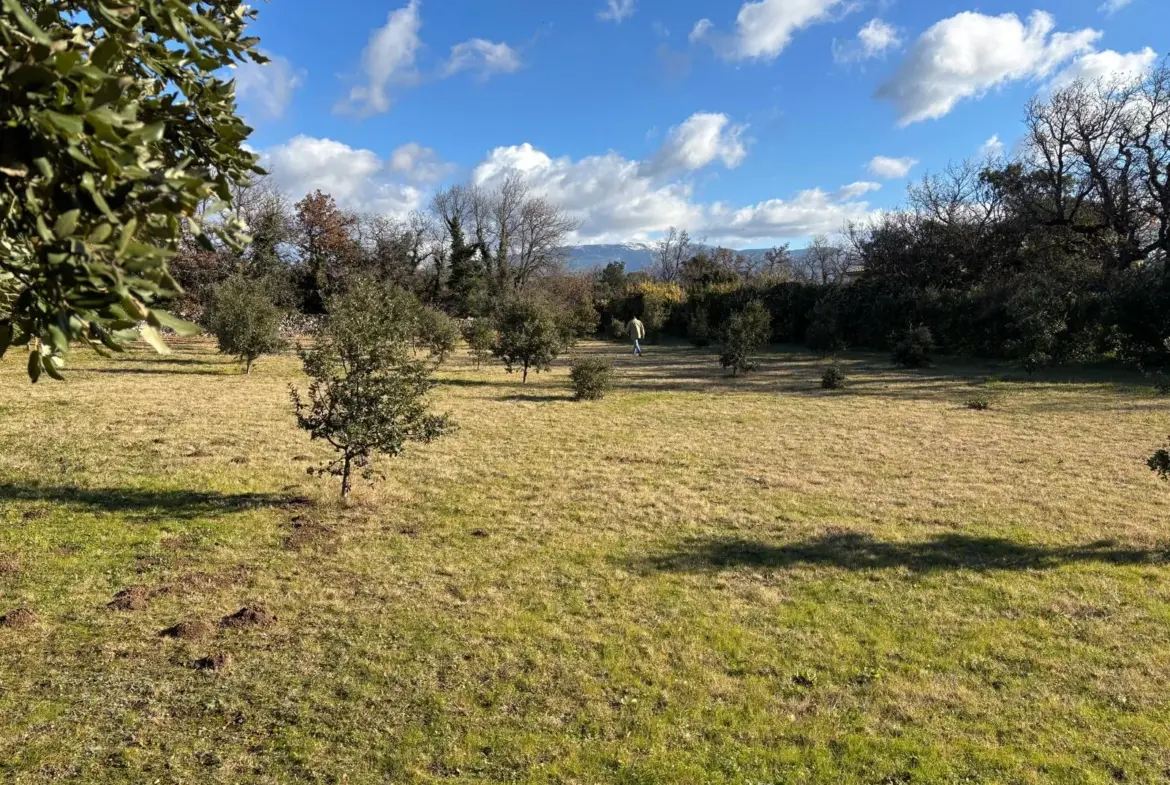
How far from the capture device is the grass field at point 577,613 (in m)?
3.63

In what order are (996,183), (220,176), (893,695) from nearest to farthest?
(220,176), (893,695), (996,183)

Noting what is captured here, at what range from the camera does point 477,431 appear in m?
12.7

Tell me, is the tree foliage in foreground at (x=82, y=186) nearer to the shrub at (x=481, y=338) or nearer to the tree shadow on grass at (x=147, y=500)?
the tree shadow on grass at (x=147, y=500)

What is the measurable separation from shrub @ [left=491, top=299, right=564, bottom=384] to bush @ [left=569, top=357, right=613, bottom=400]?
2.36 meters

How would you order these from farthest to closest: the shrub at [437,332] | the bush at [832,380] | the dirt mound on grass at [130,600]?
the shrub at [437,332] < the bush at [832,380] < the dirt mound on grass at [130,600]

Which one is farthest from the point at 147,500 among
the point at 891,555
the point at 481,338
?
the point at 481,338

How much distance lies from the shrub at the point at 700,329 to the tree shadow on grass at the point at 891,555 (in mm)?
28546

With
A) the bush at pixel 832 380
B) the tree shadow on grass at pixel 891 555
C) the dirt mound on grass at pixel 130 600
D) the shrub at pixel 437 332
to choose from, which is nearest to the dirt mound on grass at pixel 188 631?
the dirt mound on grass at pixel 130 600

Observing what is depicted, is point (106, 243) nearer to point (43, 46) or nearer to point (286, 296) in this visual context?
point (43, 46)

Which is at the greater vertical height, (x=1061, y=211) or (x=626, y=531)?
(x=1061, y=211)

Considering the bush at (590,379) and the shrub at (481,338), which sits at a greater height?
the shrub at (481,338)

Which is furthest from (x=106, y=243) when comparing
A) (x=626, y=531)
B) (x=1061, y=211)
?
(x=1061, y=211)

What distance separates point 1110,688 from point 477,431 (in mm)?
10035

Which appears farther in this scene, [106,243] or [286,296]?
[286,296]
